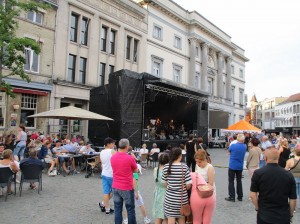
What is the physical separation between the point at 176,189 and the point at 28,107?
16447 mm

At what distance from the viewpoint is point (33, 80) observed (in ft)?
60.5

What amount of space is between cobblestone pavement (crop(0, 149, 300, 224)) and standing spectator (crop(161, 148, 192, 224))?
1910 mm

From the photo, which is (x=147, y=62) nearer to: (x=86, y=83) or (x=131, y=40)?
(x=131, y=40)

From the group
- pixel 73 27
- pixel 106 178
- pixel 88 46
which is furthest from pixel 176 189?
pixel 73 27

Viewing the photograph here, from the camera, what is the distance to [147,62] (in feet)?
91.4

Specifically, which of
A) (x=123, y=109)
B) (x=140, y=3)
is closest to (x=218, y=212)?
(x=123, y=109)

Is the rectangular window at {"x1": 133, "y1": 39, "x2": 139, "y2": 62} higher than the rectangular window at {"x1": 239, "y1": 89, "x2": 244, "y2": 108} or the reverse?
higher

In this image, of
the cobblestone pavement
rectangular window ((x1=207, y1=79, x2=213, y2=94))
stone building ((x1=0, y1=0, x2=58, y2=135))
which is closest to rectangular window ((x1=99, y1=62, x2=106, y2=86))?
stone building ((x1=0, y1=0, x2=58, y2=135))

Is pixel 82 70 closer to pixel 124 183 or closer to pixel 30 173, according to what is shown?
pixel 30 173

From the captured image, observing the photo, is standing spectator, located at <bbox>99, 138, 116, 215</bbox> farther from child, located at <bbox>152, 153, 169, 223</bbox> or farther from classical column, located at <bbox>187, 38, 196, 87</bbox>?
classical column, located at <bbox>187, 38, 196, 87</bbox>

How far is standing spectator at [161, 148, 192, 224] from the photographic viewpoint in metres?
4.28

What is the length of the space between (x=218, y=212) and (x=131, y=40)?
70.6ft

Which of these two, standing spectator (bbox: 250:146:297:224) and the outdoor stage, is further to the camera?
the outdoor stage

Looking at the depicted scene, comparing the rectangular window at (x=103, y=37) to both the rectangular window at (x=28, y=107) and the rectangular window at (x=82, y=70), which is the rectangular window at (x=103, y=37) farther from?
the rectangular window at (x=28, y=107)
